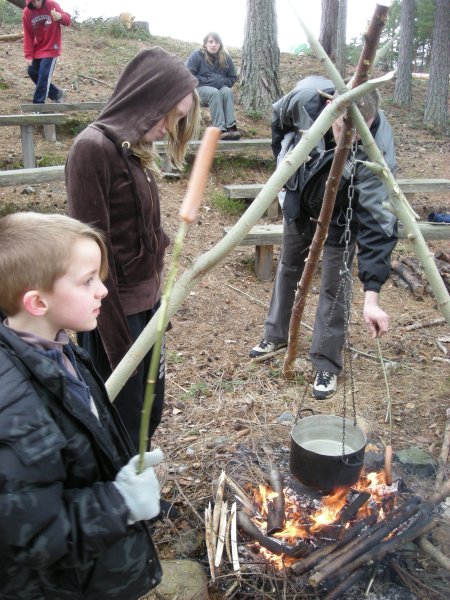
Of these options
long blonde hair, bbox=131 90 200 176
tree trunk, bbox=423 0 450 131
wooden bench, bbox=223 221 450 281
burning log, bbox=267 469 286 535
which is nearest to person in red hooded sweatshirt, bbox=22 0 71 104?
wooden bench, bbox=223 221 450 281

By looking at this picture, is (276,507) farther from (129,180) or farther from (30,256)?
(30,256)

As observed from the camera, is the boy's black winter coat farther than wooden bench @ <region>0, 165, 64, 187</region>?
No

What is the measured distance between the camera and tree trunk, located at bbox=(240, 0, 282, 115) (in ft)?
31.1

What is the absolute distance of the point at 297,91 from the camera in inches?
149

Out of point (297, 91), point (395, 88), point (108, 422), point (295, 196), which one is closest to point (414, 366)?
point (295, 196)

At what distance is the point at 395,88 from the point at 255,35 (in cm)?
600

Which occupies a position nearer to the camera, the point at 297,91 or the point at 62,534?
the point at 62,534

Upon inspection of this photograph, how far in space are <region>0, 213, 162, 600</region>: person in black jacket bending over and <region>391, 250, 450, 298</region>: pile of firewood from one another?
195 inches

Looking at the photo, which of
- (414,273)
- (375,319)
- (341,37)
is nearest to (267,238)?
(414,273)

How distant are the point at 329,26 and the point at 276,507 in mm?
13128

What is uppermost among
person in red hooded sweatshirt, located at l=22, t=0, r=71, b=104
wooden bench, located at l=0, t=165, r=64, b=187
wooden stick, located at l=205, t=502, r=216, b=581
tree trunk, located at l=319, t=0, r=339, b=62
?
tree trunk, located at l=319, t=0, r=339, b=62

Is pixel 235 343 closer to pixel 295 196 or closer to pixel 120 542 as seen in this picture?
pixel 295 196

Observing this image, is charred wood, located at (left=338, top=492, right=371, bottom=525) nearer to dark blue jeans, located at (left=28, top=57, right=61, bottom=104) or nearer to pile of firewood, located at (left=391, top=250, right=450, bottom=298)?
pile of firewood, located at (left=391, top=250, right=450, bottom=298)

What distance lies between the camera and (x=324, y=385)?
4.26m
